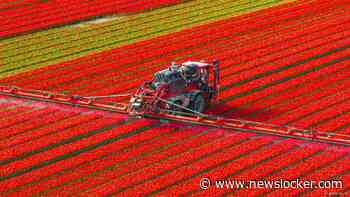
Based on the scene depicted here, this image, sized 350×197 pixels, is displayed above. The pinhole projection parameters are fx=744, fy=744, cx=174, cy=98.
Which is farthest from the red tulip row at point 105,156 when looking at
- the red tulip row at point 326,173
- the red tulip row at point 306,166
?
the red tulip row at point 326,173

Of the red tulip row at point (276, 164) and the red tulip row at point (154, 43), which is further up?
the red tulip row at point (154, 43)

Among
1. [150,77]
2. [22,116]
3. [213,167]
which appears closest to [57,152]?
[22,116]

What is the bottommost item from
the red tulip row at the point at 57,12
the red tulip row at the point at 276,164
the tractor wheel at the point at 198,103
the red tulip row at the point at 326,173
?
the red tulip row at the point at 326,173

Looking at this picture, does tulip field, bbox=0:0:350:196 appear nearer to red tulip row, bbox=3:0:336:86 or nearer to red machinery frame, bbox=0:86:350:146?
red tulip row, bbox=3:0:336:86

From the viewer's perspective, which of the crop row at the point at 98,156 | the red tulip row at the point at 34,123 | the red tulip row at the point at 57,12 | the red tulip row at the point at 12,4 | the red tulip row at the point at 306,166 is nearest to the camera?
the red tulip row at the point at 306,166

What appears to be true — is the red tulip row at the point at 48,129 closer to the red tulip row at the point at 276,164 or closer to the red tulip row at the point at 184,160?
the red tulip row at the point at 184,160

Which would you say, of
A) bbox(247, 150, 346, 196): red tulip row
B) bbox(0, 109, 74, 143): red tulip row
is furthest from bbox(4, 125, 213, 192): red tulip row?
bbox(247, 150, 346, 196): red tulip row
